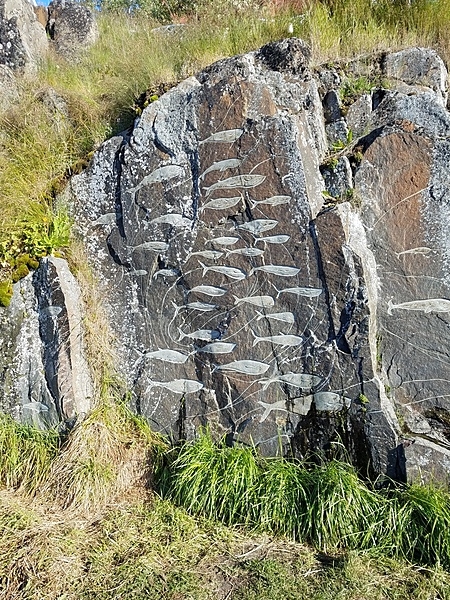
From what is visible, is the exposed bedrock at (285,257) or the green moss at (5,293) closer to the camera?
the exposed bedrock at (285,257)

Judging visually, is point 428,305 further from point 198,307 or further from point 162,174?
point 162,174

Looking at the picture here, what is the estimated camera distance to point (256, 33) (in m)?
5.19

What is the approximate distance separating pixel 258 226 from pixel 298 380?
103cm

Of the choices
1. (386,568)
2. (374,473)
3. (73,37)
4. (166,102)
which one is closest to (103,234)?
(166,102)

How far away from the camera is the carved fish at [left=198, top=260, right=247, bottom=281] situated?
3756mm

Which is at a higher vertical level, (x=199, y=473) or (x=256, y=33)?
(x=256, y=33)

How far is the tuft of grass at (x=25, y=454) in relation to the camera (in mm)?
3736

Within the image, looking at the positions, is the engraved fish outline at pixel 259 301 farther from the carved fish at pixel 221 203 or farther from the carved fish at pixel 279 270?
the carved fish at pixel 221 203

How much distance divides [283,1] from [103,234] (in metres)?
3.99

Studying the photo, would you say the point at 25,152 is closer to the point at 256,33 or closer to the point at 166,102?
the point at 166,102

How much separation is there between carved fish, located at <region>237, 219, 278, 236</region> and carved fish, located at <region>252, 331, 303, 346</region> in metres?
0.68

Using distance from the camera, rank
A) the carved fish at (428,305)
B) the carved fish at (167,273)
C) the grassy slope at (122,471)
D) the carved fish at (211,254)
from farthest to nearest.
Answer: the carved fish at (167,273)
the carved fish at (211,254)
the carved fish at (428,305)
the grassy slope at (122,471)

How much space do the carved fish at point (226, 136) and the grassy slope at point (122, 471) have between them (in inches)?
39.3

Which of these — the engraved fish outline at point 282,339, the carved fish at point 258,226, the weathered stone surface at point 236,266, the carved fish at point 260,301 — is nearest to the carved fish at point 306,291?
the weathered stone surface at point 236,266
